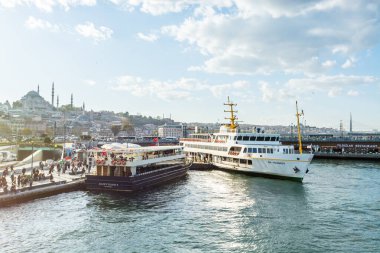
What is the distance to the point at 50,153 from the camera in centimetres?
7675

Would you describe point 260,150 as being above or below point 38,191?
above

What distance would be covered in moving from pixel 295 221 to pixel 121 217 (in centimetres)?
1476

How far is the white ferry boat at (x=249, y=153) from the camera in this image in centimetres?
4841

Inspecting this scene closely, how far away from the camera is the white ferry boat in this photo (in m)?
48.4

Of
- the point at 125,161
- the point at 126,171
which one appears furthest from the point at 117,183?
the point at 125,161

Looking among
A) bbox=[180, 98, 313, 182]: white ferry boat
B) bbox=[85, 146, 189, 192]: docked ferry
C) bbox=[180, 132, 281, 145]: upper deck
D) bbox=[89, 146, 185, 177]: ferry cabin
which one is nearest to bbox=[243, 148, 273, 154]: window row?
bbox=[180, 98, 313, 182]: white ferry boat

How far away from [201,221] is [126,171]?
49.9ft

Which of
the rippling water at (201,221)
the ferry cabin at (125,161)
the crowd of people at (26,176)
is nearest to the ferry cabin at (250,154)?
the rippling water at (201,221)

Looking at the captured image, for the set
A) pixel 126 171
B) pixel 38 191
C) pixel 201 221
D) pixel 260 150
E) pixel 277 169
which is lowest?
pixel 201 221

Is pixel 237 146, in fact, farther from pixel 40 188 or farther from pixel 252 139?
pixel 40 188

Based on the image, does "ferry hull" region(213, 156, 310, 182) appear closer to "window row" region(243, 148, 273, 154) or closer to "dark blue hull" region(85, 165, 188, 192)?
"window row" region(243, 148, 273, 154)

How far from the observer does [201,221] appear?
2822 cm

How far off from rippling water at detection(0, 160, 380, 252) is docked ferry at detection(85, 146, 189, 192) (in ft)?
5.57

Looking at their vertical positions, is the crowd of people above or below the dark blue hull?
above
